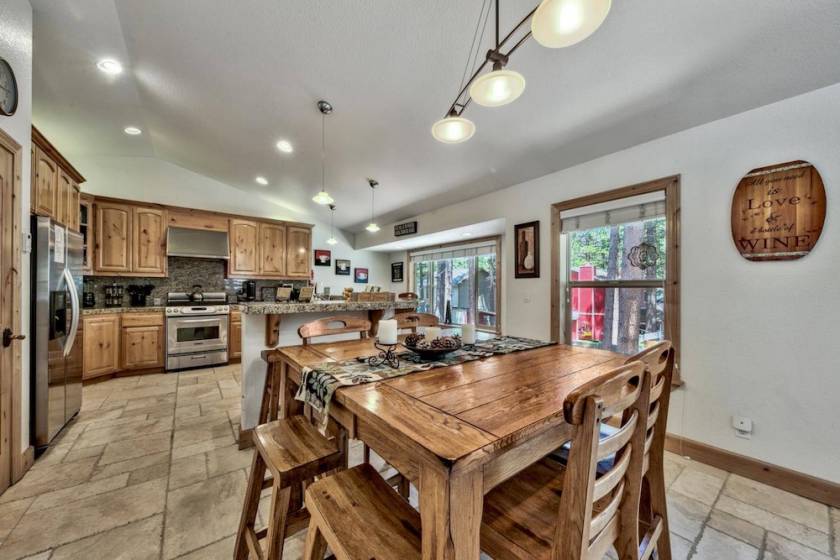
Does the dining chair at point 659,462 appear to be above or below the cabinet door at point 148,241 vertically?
below

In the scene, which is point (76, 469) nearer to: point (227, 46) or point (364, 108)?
point (227, 46)

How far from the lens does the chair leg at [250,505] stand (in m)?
1.26

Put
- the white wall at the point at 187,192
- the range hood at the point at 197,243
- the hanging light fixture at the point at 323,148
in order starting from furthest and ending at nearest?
1. the range hood at the point at 197,243
2. the white wall at the point at 187,192
3. the hanging light fixture at the point at 323,148

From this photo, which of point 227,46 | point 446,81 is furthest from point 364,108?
point 227,46

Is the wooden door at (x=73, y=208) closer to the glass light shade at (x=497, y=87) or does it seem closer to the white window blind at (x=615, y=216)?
the glass light shade at (x=497, y=87)

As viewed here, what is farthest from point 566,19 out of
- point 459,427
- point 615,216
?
point 615,216

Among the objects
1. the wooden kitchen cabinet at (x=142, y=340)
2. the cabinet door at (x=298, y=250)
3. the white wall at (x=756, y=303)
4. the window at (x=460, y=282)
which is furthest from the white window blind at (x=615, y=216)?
the wooden kitchen cabinet at (x=142, y=340)

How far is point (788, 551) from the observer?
143 cm

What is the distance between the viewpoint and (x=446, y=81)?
7.38ft

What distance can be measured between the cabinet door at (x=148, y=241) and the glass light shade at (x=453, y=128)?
475cm

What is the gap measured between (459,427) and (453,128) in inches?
54.6

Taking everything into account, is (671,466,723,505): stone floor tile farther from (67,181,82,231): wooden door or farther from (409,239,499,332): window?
(67,181,82,231): wooden door

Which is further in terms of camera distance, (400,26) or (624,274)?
(624,274)

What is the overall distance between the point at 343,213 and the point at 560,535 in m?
5.37
